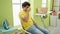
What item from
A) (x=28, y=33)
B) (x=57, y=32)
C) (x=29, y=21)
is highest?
(x=29, y=21)

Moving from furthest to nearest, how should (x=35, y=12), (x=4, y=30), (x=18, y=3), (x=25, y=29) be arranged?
(x=35, y=12) → (x=18, y=3) → (x=25, y=29) → (x=4, y=30)

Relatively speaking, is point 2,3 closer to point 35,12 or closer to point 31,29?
point 31,29

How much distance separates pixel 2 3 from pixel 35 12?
74.9 inches

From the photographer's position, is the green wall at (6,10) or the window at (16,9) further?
the window at (16,9)

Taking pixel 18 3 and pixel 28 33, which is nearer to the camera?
pixel 28 33

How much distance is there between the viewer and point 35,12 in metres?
4.13

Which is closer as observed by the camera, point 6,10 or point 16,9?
point 6,10

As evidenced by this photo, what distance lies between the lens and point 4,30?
212cm

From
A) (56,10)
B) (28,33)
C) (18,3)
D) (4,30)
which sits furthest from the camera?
(56,10)

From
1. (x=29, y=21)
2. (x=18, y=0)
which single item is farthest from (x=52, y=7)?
(x=29, y=21)

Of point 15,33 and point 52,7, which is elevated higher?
point 52,7

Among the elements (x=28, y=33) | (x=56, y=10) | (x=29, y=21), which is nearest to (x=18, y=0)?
(x=29, y=21)

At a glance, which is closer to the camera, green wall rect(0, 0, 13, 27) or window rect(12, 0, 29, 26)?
green wall rect(0, 0, 13, 27)

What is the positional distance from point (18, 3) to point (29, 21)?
81 centimetres
